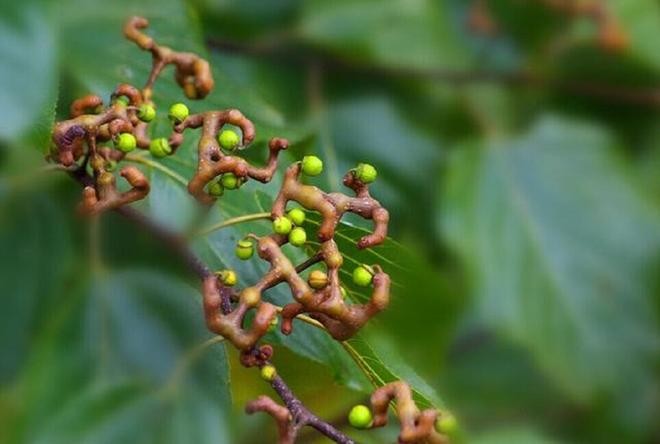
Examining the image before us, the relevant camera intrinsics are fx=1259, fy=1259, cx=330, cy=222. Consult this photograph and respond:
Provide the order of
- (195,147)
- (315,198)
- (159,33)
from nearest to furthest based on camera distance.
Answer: (315,198) → (195,147) → (159,33)

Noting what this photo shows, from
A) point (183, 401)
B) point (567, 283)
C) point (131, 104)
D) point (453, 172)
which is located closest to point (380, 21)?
point (453, 172)

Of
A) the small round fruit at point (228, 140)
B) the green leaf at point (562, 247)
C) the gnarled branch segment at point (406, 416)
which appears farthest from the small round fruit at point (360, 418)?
the green leaf at point (562, 247)

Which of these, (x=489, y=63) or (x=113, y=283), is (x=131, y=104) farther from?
(x=489, y=63)

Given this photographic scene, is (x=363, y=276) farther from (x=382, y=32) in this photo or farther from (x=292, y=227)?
(x=382, y=32)

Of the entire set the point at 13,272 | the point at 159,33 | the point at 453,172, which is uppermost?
the point at 159,33

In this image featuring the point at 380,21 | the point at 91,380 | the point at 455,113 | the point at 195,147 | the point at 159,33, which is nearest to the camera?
the point at 195,147
